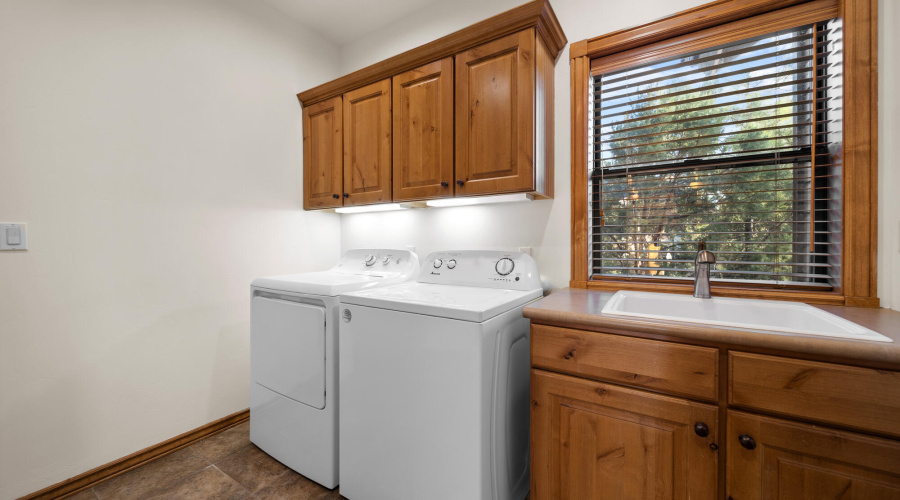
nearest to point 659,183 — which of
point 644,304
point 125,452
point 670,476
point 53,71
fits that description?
point 644,304

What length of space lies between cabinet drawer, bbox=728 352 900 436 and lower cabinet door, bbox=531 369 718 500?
13 cm

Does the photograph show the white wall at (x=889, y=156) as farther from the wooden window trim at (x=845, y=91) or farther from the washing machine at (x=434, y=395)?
the washing machine at (x=434, y=395)

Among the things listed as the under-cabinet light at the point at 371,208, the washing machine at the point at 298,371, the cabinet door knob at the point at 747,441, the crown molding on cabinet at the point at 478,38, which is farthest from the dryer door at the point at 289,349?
the cabinet door knob at the point at 747,441

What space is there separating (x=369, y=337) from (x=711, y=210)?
1.62 meters

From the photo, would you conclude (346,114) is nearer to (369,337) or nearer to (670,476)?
(369,337)

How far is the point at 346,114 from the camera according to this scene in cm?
227

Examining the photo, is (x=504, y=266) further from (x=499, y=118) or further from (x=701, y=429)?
(x=701, y=429)

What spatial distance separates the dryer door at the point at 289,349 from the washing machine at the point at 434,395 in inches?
6.7

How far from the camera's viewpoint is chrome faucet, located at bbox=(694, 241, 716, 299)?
142 centimetres

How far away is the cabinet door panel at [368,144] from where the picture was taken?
6.79 feet

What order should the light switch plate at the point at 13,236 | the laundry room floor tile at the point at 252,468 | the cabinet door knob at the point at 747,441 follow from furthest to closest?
the laundry room floor tile at the point at 252,468 → the light switch plate at the point at 13,236 → the cabinet door knob at the point at 747,441

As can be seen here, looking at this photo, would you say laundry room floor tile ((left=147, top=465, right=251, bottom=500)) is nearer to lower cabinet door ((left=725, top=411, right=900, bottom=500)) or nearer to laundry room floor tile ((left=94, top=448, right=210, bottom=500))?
laundry room floor tile ((left=94, top=448, right=210, bottom=500))

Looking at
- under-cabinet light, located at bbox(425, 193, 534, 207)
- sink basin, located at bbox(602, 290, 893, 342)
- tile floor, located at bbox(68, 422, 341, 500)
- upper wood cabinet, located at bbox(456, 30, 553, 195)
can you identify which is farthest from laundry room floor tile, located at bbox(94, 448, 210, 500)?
sink basin, located at bbox(602, 290, 893, 342)

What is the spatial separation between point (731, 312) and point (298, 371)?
6.24 feet
